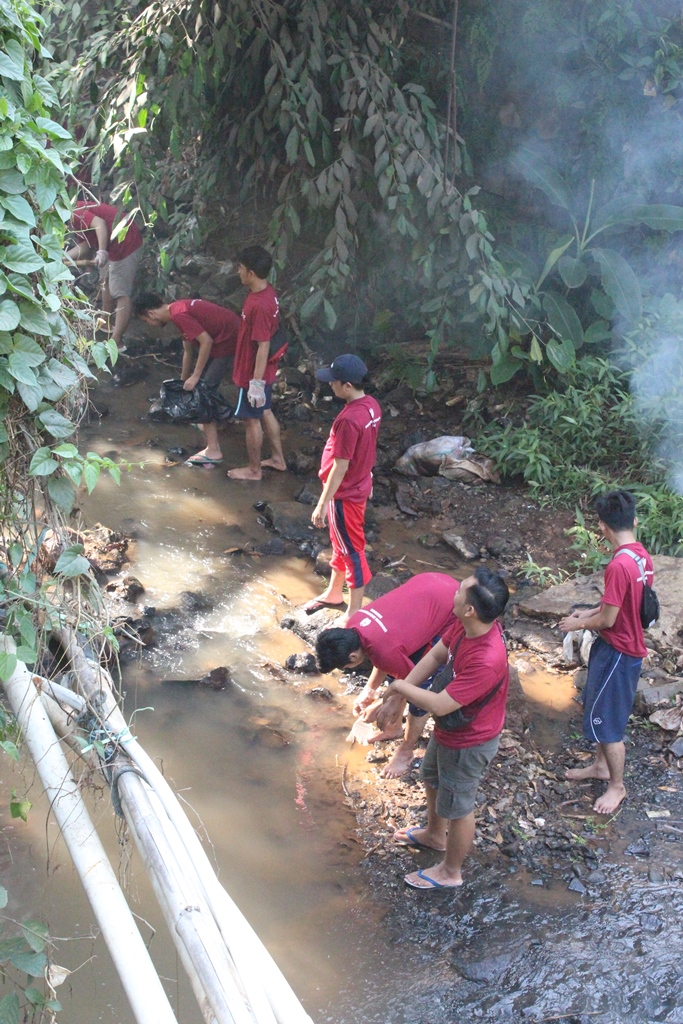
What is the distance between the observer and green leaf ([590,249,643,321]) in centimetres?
774

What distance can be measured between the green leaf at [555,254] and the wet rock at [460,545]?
112 inches

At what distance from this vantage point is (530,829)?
4238 mm

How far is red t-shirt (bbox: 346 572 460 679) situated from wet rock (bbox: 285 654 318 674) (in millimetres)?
1253

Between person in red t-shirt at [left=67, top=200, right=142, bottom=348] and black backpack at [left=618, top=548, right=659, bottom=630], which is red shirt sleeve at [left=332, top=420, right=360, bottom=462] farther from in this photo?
person in red t-shirt at [left=67, top=200, right=142, bottom=348]

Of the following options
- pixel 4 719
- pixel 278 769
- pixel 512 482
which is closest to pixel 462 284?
pixel 512 482

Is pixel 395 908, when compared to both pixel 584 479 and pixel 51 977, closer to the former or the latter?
pixel 51 977

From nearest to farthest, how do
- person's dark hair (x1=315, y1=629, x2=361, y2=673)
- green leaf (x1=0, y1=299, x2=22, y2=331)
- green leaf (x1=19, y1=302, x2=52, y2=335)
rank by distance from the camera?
green leaf (x1=0, y1=299, x2=22, y2=331), green leaf (x1=19, y1=302, x2=52, y2=335), person's dark hair (x1=315, y1=629, x2=361, y2=673)

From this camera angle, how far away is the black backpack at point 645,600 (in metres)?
4.16

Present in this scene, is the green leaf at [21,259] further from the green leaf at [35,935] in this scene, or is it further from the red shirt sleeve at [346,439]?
the red shirt sleeve at [346,439]

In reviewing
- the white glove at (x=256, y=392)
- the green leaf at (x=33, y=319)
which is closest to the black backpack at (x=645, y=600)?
the green leaf at (x=33, y=319)

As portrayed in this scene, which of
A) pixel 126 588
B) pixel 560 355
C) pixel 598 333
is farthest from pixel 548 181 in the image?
pixel 126 588

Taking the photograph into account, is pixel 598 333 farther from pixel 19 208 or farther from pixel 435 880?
pixel 19 208

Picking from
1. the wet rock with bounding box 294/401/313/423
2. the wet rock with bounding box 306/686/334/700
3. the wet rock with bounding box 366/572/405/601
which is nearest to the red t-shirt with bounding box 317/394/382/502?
the wet rock with bounding box 366/572/405/601

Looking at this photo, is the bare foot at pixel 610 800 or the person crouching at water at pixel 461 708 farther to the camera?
the bare foot at pixel 610 800
